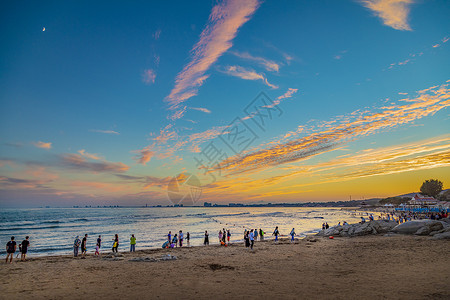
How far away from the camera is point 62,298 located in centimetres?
967

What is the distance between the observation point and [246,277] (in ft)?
40.5

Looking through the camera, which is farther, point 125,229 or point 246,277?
point 125,229

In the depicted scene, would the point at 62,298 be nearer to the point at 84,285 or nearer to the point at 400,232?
the point at 84,285

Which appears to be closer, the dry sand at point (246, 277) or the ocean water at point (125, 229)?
the dry sand at point (246, 277)

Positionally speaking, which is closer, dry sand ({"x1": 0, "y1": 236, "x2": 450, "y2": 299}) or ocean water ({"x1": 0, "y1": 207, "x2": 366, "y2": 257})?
dry sand ({"x1": 0, "y1": 236, "x2": 450, "y2": 299})

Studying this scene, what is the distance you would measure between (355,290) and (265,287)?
12.0 feet

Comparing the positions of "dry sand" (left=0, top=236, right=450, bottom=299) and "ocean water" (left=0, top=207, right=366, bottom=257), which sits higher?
"dry sand" (left=0, top=236, right=450, bottom=299)

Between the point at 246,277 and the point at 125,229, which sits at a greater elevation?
the point at 246,277

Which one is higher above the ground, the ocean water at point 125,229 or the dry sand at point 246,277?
the dry sand at point 246,277

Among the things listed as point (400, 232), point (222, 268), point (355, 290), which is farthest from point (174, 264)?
point (400, 232)

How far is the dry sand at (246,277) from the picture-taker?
31.9 ft

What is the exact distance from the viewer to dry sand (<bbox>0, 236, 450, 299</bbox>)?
31.9 feet

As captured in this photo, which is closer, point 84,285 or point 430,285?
point 430,285

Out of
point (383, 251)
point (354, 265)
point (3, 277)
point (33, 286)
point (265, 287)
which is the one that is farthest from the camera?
point (383, 251)
